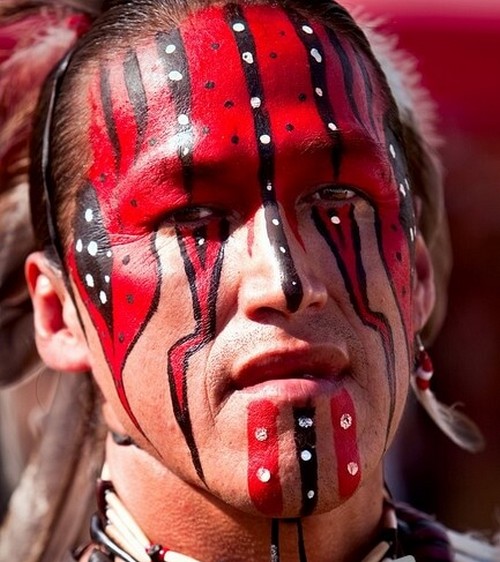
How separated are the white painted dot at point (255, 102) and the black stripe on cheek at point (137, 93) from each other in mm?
184

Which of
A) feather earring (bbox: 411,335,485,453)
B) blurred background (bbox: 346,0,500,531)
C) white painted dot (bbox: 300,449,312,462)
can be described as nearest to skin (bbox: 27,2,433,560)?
white painted dot (bbox: 300,449,312,462)

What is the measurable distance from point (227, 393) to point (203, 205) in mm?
316

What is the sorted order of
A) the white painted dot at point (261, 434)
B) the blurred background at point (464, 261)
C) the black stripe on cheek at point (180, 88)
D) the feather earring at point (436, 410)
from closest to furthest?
the white painted dot at point (261, 434)
the black stripe on cheek at point (180, 88)
the feather earring at point (436, 410)
the blurred background at point (464, 261)

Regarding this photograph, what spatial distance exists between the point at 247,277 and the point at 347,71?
1.44 ft

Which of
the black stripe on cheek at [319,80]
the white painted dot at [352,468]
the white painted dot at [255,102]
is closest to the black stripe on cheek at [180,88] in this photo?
the white painted dot at [255,102]

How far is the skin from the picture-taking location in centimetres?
196

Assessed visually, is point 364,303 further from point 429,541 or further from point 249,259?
point 429,541

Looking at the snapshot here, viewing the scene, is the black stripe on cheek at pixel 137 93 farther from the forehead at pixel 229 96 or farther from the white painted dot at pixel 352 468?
the white painted dot at pixel 352 468

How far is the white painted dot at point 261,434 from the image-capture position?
6.33ft

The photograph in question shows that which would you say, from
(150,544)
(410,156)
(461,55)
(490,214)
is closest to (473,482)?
(490,214)

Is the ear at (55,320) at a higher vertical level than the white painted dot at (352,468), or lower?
higher

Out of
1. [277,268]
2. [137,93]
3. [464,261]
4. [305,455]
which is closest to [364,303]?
[277,268]

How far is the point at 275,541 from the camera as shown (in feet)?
6.81

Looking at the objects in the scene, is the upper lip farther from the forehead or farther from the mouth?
the forehead
